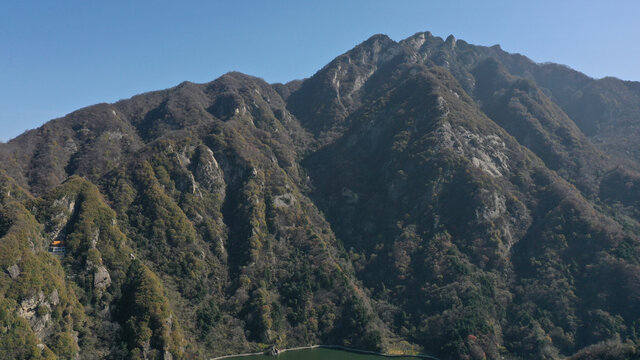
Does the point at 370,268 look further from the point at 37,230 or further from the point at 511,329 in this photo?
the point at 37,230

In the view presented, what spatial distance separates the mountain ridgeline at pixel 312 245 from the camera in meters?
98.4

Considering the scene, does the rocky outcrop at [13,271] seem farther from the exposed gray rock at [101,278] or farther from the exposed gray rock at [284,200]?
the exposed gray rock at [284,200]

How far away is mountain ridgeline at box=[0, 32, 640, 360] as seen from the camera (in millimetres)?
98438

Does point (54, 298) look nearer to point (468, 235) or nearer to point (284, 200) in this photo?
point (284, 200)

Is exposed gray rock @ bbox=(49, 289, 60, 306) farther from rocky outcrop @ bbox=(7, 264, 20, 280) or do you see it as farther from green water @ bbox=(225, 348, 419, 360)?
green water @ bbox=(225, 348, 419, 360)

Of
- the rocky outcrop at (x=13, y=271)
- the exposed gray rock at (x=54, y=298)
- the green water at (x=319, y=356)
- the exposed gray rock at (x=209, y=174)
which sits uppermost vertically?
the exposed gray rock at (x=209, y=174)

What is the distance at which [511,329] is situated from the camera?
118 m

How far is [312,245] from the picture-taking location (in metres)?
144

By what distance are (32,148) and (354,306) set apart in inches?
5712

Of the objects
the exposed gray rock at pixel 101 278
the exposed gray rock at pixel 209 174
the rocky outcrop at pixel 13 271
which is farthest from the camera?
the exposed gray rock at pixel 209 174

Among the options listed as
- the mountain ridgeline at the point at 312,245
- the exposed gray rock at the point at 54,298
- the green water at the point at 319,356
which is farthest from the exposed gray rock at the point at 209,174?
the exposed gray rock at the point at 54,298

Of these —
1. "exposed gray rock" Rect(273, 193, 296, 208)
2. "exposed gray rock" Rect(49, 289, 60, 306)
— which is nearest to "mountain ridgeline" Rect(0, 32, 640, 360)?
"exposed gray rock" Rect(49, 289, 60, 306)

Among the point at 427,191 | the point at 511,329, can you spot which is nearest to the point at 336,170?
the point at 427,191

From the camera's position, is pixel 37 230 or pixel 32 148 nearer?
pixel 37 230
